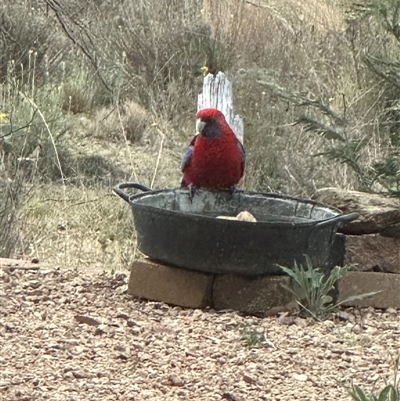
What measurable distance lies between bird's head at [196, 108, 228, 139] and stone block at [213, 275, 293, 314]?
2.93 ft

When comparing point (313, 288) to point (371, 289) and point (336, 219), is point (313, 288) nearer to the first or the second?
point (336, 219)

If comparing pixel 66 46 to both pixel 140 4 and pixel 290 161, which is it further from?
pixel 290 161

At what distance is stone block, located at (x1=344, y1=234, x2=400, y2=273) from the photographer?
14.7ft

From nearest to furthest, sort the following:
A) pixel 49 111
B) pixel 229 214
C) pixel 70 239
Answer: pixel 229 214 < pixel 70 239 < pixel 49 111

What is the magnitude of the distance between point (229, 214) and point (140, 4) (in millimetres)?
6831

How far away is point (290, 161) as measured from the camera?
23.5ft

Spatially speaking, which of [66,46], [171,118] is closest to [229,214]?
[171,118]

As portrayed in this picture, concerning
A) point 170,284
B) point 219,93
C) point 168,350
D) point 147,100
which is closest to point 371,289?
point 170,284

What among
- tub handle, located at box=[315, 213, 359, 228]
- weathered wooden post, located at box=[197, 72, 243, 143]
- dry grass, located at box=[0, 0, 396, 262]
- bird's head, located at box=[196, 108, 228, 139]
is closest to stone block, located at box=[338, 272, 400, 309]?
tub handle, located at box=[315, 213, 359, 228]

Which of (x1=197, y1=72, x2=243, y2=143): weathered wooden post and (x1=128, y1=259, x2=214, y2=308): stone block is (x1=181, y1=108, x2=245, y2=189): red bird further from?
(x1=197, y1=72, x2=243, y2=143): weathered wooden post

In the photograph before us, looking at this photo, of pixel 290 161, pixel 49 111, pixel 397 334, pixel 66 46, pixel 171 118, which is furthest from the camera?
pixel 66 46

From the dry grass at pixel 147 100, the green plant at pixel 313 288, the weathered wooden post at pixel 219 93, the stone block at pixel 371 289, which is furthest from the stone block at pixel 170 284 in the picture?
the weathered wooden post at pixel 219 93

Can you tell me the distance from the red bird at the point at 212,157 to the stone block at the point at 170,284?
652mm

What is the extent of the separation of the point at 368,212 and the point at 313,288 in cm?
71
